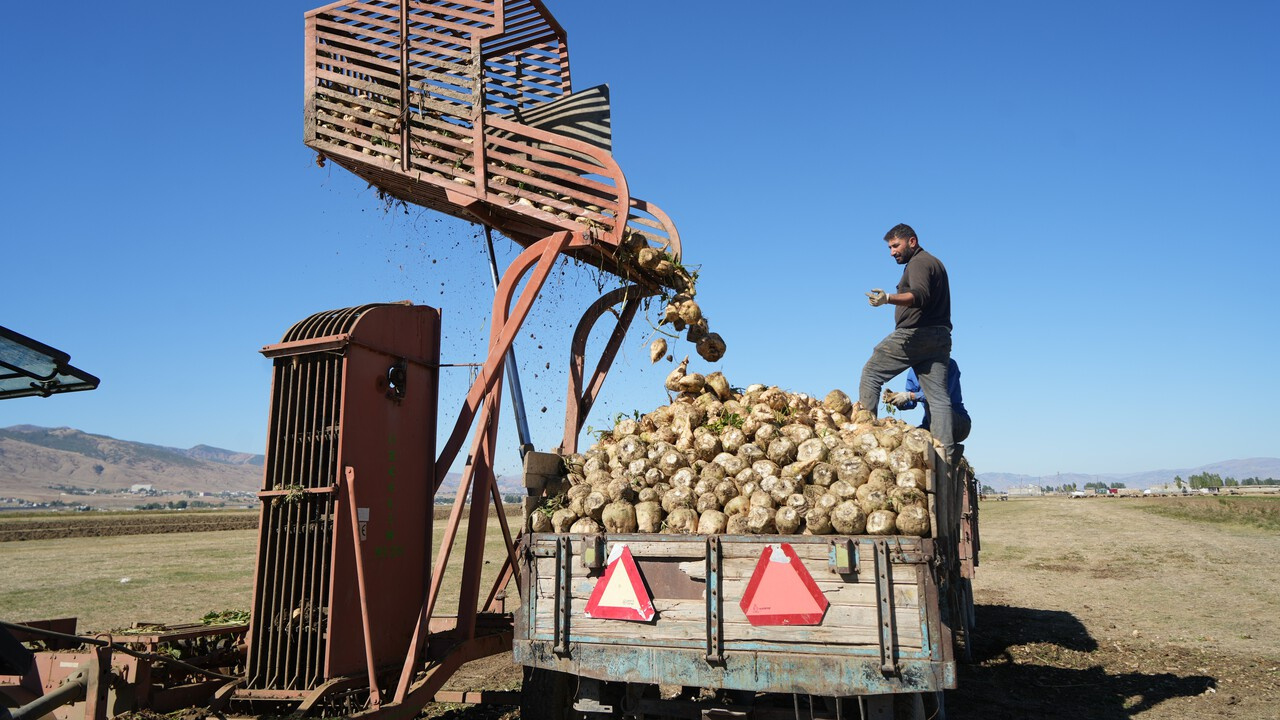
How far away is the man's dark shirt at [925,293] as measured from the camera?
7145mm

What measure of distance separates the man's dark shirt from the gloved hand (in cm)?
143

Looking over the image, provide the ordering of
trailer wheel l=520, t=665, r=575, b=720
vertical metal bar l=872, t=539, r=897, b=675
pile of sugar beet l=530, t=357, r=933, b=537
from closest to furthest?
vertical metal bar l=872, t=539, r=897, b=675
pile of sugar beet l=530, t=357, r=933, b=537
trailer wheel l=520, t=665, r=575, b=720

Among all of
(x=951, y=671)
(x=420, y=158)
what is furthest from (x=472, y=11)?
(x=951, y=671)

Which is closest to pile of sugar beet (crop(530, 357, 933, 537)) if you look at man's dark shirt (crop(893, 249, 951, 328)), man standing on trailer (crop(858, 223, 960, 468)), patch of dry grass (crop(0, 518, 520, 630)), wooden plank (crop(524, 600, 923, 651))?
wooden plank (crop(524, 600, 923, 651))

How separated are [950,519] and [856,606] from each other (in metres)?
1.34

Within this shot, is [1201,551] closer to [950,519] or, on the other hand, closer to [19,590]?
[950,519]

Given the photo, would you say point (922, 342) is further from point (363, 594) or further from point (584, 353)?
point (363, 594)

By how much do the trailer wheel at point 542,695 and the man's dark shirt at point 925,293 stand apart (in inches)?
166

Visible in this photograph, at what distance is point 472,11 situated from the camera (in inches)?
306

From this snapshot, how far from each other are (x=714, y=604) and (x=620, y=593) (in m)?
0.63

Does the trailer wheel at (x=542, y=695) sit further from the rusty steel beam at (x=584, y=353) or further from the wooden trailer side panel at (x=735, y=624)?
the rusty steel beam at (x=584, y=353)

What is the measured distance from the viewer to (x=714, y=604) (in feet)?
16.1

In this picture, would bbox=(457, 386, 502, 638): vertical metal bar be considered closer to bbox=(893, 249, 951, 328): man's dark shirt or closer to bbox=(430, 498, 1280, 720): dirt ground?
bbox=(430, 498, 1280, 720): dirt ground

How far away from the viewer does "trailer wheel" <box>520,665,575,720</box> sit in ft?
20.2
